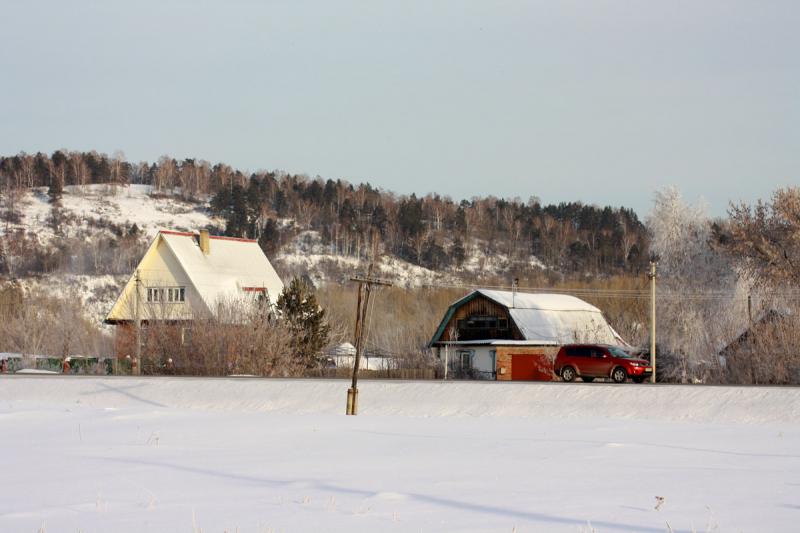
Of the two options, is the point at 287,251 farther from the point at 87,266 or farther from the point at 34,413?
the point at 34,413

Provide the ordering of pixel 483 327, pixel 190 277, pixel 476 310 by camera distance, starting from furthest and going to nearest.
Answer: pixel 190 277
pixel 476 310
pixel 483 327

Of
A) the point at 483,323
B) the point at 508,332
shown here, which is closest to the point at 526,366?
the point at 508,332

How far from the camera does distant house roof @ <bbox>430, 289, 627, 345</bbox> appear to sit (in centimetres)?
6050

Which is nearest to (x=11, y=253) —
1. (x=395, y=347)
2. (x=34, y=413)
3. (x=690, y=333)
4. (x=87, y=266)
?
(x=87, y=266)

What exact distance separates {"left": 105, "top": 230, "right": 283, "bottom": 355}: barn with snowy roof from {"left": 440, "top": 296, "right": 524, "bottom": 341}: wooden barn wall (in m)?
11.0

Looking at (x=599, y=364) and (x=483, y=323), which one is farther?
(x=483, y=323)

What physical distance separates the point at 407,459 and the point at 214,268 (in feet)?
162

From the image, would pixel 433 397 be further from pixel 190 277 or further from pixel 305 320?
pixel 190 277

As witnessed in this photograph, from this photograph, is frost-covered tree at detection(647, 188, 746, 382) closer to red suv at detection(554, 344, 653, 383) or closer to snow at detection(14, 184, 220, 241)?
→ red suv at detection(554, 344, 653, 383)

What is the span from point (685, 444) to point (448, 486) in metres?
8.50

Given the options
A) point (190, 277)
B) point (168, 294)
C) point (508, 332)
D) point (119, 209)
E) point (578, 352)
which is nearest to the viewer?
point (578, 352)

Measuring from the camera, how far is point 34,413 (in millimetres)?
31344

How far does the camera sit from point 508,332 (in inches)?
2409

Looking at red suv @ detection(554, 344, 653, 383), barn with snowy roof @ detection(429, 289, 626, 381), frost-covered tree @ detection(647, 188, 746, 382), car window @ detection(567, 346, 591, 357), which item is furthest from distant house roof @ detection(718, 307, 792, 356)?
barn with snowy roof @ detection(429, 289, 626, 381)
